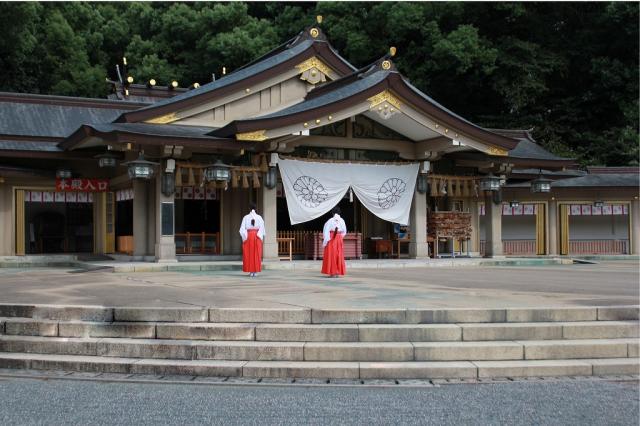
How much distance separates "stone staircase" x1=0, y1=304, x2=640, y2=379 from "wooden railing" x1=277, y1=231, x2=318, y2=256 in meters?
11.3

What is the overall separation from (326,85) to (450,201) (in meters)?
6.23

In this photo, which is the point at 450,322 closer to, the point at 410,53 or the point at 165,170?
the point at 165,170

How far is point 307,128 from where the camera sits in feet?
57.0

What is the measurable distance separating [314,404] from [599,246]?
23006 millimetres

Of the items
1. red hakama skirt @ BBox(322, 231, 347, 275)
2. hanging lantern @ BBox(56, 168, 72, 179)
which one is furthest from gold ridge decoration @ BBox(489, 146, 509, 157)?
hanging lantern @ BBox(56, 168, 72, 179)

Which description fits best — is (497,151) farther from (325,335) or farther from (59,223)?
(59,223)

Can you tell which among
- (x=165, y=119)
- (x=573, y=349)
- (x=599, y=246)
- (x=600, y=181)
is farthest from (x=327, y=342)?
(x=599, y=246)

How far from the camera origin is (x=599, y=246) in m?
26.2

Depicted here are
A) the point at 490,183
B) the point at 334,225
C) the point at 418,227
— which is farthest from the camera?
the point at 490,183

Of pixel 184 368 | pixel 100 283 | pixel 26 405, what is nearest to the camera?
pixel 26 405

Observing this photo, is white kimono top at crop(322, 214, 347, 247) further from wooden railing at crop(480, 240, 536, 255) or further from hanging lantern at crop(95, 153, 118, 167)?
wooden railing at crop(480, 240, 536, 255)

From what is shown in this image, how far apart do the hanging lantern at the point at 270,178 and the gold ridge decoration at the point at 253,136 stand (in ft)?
3.89

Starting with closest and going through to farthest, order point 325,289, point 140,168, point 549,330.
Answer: point 549,330, point 325,289, point 140,168

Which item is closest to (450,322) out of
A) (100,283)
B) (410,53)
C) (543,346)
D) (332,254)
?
(543,346)
